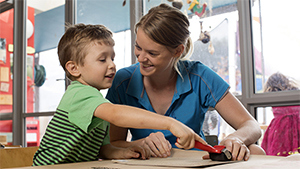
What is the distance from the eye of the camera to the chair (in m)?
1.29

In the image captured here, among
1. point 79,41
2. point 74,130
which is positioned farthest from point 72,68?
point 74,130

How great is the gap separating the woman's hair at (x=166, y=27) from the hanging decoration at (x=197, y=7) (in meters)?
1.18

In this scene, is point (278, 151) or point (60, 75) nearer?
point (278, 151)

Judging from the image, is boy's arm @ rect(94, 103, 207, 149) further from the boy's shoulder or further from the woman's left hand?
the boy's shoulder

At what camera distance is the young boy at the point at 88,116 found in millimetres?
838

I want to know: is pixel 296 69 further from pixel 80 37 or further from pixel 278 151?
pixel 80 37

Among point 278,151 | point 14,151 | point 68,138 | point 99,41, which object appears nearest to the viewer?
point 68,138

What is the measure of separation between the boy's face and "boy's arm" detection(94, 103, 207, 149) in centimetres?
26

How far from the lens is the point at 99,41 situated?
1.15m

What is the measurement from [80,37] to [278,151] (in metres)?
1.60

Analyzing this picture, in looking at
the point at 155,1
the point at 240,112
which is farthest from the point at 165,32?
the point at 155,1

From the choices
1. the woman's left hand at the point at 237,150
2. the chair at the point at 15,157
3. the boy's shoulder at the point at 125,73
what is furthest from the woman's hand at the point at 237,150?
the chair at the point at 15,157

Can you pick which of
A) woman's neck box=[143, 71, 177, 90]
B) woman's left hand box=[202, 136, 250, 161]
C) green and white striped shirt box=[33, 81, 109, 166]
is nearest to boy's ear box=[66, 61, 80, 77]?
green and white striped shirt box=[33, 81, 109, 166]

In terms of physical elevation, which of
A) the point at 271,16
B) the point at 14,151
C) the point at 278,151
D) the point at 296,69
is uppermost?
the point at 271,16
